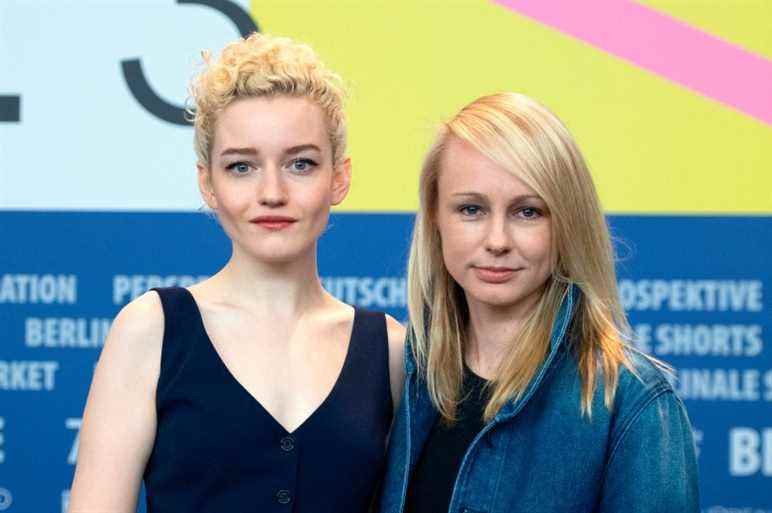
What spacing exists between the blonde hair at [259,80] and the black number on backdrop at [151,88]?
0.98 meters

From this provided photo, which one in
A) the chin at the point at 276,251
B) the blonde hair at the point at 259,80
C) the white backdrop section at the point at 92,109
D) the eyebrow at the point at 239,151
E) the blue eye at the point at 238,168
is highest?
the white backdrop section at the point at 92,109

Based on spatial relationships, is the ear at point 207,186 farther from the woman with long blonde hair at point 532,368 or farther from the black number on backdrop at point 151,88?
the black number on backdrop at point 151,88

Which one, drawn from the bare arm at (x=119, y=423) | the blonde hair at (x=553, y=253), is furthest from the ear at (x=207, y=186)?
the blonde hair at (x=553, y=253)

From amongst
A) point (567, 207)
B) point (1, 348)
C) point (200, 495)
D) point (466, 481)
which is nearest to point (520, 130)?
point (567, 207)

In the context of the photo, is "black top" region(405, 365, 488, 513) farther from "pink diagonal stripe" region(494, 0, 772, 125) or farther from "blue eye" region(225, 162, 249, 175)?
"pink diagonal stripe" region(494, 0, 772, 125)

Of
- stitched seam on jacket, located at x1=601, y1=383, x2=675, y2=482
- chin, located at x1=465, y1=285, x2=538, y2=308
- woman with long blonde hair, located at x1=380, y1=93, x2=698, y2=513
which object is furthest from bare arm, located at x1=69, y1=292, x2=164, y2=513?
stitched seam on jacket, located at x1=601, y1=383, x2=675, y2=482

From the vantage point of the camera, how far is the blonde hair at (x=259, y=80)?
1851 millimetres

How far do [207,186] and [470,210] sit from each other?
421 mm

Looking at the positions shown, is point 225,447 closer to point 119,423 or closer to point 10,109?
point 119,423

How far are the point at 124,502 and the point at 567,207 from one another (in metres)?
0.78

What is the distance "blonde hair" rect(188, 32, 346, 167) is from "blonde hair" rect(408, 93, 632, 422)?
195 mm

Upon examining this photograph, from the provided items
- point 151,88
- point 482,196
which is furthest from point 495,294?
point 151,88

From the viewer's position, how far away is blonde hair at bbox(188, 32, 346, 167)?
1.85 meters

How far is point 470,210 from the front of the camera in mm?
1812
